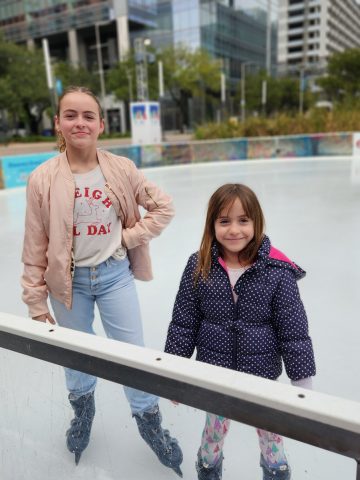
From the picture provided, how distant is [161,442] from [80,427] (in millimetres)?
236

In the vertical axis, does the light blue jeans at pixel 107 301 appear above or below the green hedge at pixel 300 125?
below

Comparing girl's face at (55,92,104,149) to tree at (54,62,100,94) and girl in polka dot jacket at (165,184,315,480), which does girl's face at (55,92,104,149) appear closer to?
girl in polka dot jacket at (165,184,315,480)

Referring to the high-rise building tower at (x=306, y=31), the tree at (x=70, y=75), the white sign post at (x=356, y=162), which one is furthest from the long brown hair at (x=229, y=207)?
the high-rise building tower at (x=306, y=31)

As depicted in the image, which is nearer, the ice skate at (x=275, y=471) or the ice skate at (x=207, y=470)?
the ice skate at (x=275, y=471)

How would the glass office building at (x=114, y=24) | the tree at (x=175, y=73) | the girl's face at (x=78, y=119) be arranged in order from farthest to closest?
the glass office building at (x=114, y=24) < the tree at (x=175, y=73) < the girl's face at (x=78, y=119)

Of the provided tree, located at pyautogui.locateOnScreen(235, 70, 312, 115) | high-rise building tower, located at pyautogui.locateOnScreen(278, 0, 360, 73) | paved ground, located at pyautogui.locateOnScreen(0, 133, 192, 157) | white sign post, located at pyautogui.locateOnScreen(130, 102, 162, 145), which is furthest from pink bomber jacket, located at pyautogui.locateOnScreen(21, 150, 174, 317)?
high-rise building tower, located at pyautogui.locateOnScreen(278, 0, 360, 73)

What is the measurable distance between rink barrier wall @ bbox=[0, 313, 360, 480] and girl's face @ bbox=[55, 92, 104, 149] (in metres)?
0.69

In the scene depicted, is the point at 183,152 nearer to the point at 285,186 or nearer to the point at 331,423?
the point at 285,186

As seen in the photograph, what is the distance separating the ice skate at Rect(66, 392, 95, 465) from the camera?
42.2 inches

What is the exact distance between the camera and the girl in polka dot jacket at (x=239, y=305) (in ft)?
3.79

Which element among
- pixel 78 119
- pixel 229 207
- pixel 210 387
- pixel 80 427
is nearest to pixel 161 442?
pixel 80 427

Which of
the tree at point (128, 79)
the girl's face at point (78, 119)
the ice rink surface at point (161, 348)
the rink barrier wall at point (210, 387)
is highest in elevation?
the tree at point (128, 79)

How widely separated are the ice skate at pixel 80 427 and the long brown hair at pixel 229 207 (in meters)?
0.46

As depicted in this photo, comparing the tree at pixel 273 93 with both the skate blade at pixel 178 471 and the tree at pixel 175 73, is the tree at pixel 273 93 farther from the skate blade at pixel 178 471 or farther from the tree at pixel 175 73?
the skate blade at pixel 178 471
